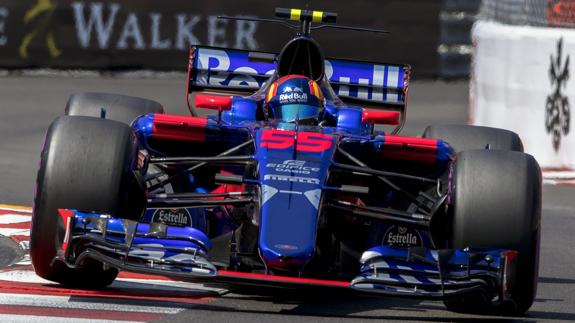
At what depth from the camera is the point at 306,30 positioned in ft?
33.3

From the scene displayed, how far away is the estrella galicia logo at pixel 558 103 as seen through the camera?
14.4 meters

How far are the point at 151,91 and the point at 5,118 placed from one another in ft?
10.8

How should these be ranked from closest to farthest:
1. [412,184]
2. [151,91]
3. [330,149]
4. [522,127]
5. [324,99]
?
1. [330,149]
2. [412,184]
3. [324,99]
4. [522,127]
5. [151,91]

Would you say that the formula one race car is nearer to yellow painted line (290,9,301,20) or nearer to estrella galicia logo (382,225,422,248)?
estrella galicia logo (382,225,422,248)

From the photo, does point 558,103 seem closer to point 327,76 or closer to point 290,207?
point 327,76

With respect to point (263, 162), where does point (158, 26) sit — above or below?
above

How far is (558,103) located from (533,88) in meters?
0.59

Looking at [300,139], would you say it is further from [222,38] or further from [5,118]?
[222,38]

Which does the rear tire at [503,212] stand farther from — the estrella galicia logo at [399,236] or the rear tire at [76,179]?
the rear tire at [76,179]

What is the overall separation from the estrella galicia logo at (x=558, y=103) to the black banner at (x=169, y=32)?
21.1 ft

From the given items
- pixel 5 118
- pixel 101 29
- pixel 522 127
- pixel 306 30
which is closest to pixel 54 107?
pixel 5 118

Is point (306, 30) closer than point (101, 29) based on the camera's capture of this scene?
Yes

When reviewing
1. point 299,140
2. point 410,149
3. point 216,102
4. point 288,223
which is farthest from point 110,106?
point 288,223

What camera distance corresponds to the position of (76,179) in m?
7.23
